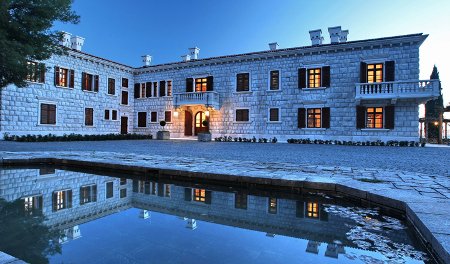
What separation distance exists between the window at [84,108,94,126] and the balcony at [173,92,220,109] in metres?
7.44

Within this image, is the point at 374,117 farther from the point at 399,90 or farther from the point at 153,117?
the point at 153,117

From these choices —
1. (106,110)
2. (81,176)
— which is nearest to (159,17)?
(106,110)

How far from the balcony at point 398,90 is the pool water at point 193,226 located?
58.0ft

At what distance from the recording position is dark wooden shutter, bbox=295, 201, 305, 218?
15.3 ft

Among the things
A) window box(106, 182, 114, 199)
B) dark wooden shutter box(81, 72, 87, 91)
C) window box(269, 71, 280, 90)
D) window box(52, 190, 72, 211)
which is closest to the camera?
window box(52, 190, 72, 211)

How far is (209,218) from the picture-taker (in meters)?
4.48

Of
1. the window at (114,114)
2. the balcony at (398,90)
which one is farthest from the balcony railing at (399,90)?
the window at (114,114)

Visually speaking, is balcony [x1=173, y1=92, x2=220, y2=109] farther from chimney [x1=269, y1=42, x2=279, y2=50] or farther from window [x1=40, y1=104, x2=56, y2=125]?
window [x1=40, y1=104, x2=56, y2=125]

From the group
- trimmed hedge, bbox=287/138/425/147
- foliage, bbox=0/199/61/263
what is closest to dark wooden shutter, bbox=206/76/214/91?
trimmed hedge, bbox=287/138/425/147

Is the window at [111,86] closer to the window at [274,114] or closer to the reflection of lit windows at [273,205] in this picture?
the window at [274,114]

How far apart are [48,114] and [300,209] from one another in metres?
24.1

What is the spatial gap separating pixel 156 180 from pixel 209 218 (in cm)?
313

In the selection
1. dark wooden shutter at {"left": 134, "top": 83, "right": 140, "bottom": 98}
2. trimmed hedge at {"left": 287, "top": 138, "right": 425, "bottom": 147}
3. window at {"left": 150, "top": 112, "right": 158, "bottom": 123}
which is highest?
dark wooden shutter at {"left": 134, "top": 83, "right": 140, "bottom": 98}

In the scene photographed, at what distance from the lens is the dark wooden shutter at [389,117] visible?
2092 centimetres
